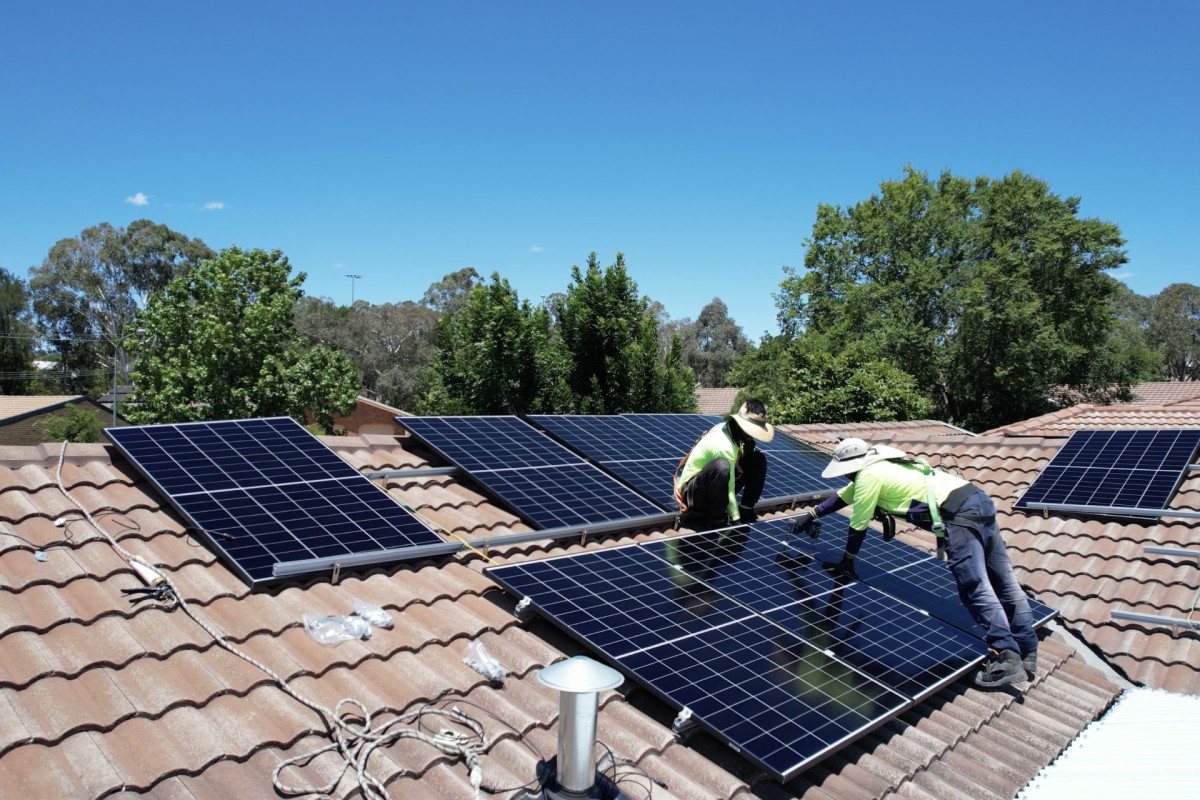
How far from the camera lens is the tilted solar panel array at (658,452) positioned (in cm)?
934

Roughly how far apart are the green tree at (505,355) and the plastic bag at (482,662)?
82.2ft

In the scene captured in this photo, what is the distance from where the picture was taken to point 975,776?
15.7 ft

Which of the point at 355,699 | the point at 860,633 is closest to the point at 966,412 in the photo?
the point at 860,633

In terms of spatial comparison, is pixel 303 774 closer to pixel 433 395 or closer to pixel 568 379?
pixel 568 379

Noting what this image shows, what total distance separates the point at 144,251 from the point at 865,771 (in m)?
78.7

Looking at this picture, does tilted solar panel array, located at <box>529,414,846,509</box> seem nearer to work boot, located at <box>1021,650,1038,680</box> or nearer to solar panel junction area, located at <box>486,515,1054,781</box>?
solar panel junction area, located at <box>486,515,1054,781</box>

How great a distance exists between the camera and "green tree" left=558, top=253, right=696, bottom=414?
29609mm

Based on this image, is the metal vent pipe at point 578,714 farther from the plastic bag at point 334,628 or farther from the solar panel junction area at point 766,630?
the plastic bag at point 334,628

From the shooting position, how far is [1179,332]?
A: 260 feet

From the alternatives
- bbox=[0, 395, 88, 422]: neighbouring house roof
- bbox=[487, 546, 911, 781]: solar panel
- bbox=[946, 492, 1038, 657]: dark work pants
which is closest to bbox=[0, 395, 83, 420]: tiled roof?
bbox=[0, 395, 88, 422]: neighbouring house roof

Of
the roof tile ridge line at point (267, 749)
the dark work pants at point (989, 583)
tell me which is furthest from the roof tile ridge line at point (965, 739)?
the roof tile ridge line at point (267, 749)

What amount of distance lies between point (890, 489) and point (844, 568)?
89 cm

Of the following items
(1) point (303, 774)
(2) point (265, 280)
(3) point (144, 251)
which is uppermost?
(3) point (144, 251)

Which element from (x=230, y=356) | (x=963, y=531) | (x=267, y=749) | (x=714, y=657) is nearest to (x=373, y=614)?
(x=267, y=749)
